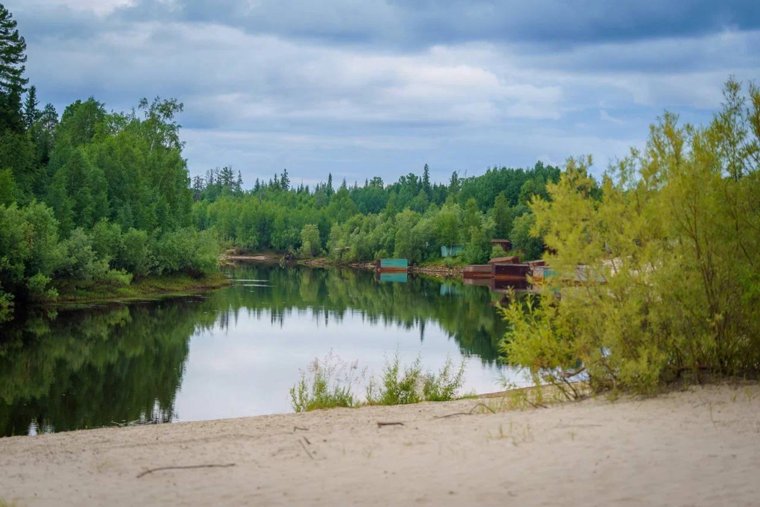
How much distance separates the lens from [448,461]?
36.1ft

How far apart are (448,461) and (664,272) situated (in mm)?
6076

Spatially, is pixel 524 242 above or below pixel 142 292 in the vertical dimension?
above

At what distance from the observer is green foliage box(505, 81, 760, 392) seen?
49.0 ft

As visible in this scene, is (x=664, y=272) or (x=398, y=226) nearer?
(x=664, y=272)

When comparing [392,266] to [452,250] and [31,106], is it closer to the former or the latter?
[452,250]

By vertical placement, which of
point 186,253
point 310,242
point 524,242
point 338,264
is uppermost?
point 524,242

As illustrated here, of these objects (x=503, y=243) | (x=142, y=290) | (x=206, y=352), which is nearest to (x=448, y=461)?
(x=206, y=352)

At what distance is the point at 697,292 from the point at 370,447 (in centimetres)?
667

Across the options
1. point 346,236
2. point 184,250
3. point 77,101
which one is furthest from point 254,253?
point 184,250

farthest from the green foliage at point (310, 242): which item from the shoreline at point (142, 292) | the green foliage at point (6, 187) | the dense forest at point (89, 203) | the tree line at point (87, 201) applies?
the green foliage at point (6, 187)

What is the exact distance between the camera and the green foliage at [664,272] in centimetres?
1494

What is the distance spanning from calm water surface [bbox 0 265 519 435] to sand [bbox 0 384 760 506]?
30.7 feet

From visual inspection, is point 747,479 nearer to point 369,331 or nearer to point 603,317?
point 603,317

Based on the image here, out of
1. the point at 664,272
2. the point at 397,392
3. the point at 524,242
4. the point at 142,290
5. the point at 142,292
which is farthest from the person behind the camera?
the point at 524,242
